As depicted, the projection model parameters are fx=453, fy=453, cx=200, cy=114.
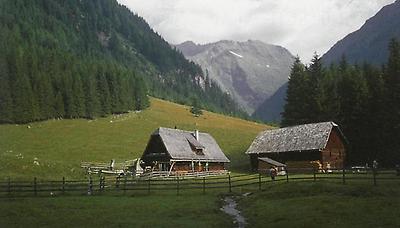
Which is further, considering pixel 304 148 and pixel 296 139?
pixel 296 139

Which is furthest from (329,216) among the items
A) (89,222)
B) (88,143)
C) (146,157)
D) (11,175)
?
(88,143)

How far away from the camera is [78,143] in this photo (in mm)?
104562

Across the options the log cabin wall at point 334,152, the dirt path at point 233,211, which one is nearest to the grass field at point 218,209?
the dirt path at point 233,211

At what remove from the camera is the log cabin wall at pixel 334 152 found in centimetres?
7300

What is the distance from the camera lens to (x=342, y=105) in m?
81.8

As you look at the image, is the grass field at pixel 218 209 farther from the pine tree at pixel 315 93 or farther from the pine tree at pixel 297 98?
the pine tree at pixel 297 98

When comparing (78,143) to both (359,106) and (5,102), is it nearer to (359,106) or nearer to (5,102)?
(5,102)

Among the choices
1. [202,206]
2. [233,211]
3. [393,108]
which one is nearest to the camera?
[233,211]

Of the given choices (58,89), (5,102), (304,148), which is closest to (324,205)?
(304,148)

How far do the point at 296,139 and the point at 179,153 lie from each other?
19714 millimetres

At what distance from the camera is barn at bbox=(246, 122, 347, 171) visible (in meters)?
72.4

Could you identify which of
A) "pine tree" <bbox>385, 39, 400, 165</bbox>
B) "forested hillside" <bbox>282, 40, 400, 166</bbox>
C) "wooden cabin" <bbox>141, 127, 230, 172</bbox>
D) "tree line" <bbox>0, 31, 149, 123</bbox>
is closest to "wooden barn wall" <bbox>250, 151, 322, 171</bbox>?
"wooden cabin" <bbox>141, 127, 230, 172</bbox>

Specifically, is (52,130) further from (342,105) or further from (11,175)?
(342,105)

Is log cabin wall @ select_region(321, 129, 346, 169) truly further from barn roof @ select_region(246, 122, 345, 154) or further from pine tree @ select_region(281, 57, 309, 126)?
pine tree @ select_region(281, 57, 309, 126)
